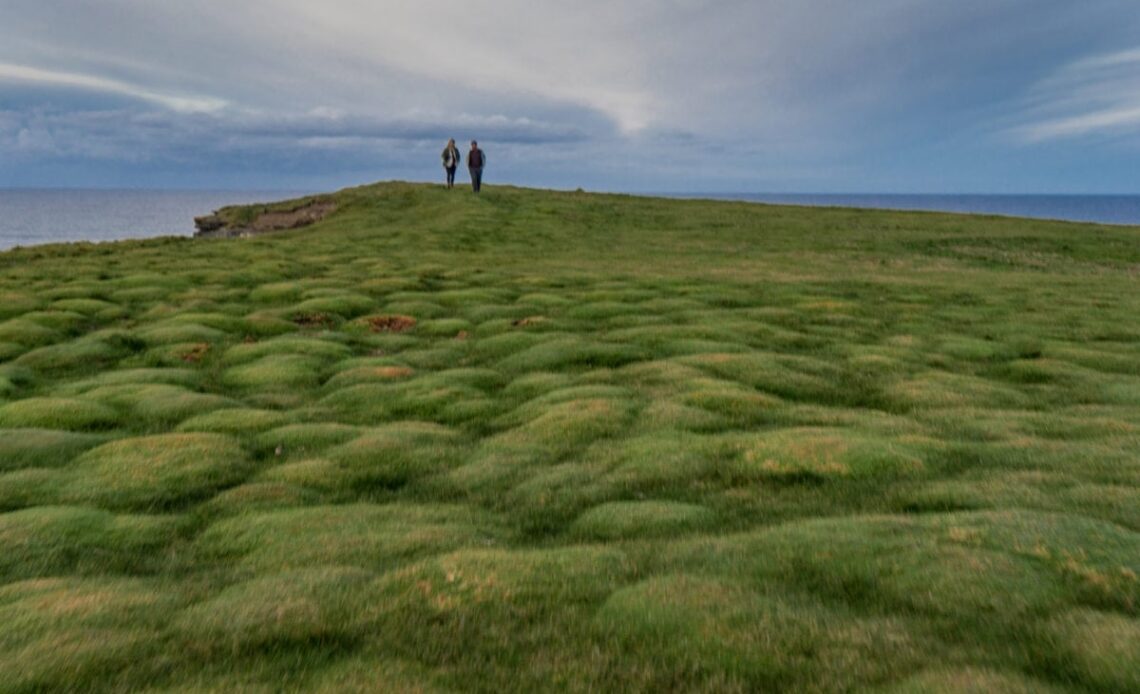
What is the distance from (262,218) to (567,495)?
58.7 meters

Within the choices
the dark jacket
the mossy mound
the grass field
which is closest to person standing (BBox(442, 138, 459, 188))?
the dark jacket

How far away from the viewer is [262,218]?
2512 inches

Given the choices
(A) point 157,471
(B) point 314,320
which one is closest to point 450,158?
(B) point 314,320

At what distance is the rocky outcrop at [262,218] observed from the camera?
60594 mm

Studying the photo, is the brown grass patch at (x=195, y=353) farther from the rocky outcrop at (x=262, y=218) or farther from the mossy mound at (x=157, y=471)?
the rocky outcrop at (x=262, y=218)

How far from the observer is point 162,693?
6.22 meters

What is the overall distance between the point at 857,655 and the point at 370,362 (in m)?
15.5

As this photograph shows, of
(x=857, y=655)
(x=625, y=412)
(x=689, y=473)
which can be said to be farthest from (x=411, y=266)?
(x=857, y=655)

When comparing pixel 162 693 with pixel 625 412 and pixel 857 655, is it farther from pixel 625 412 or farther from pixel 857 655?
pixel 625 412

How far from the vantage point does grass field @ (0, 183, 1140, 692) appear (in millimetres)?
6816

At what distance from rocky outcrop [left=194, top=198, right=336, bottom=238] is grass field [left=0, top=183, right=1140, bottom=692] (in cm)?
3265

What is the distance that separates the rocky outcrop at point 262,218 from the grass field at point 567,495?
32650 millimetres

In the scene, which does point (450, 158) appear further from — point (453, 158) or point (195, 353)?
point (195, 353)

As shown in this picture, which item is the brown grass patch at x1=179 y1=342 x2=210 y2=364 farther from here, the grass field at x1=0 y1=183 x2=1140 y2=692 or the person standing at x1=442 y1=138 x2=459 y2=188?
the person standing at x1=442 y1=138 x2=459 y2=188
